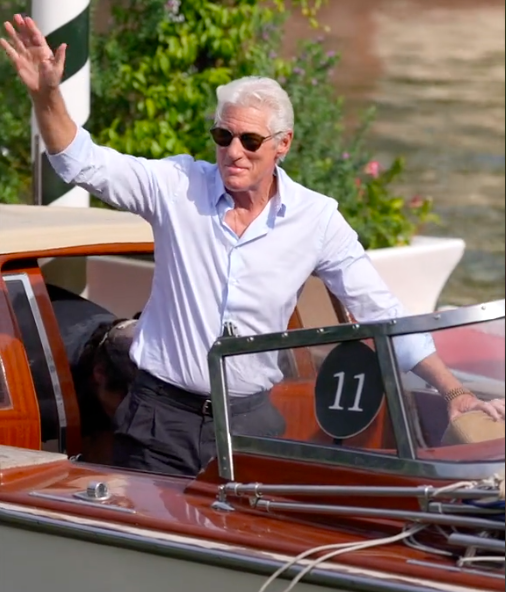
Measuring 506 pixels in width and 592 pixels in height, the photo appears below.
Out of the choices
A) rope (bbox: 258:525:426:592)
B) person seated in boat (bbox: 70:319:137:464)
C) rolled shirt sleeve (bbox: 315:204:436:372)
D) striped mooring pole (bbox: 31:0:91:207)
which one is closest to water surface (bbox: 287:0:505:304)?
striped mooring pole (bbox: 31:0:91:207)

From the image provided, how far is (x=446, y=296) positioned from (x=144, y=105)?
3236 millimetres

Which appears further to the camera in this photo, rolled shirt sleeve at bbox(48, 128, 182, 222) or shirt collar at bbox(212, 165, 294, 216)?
shirt collar at bbox(212, 165, 294, 216)

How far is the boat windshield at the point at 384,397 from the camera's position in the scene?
2.67 meters

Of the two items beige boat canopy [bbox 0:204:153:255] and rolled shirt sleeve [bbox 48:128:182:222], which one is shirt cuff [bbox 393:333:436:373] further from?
beige boat canopy [bbox 0:204:153:255]

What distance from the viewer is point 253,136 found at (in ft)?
11.0

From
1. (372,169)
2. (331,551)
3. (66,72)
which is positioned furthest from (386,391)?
(372,169)

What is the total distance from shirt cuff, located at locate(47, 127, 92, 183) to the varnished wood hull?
2.67 ft

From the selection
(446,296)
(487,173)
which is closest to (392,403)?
(446,296)

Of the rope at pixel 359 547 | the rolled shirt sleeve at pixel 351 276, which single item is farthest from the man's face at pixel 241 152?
the rope at pixel 359 547

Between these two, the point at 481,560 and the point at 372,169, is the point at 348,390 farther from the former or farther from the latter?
the point at 372,169

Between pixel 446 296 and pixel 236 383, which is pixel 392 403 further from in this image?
pixel 446 296

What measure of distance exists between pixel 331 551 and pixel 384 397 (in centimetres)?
33

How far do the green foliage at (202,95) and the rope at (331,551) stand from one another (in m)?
4.40

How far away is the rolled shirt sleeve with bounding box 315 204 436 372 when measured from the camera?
11.5 ft
